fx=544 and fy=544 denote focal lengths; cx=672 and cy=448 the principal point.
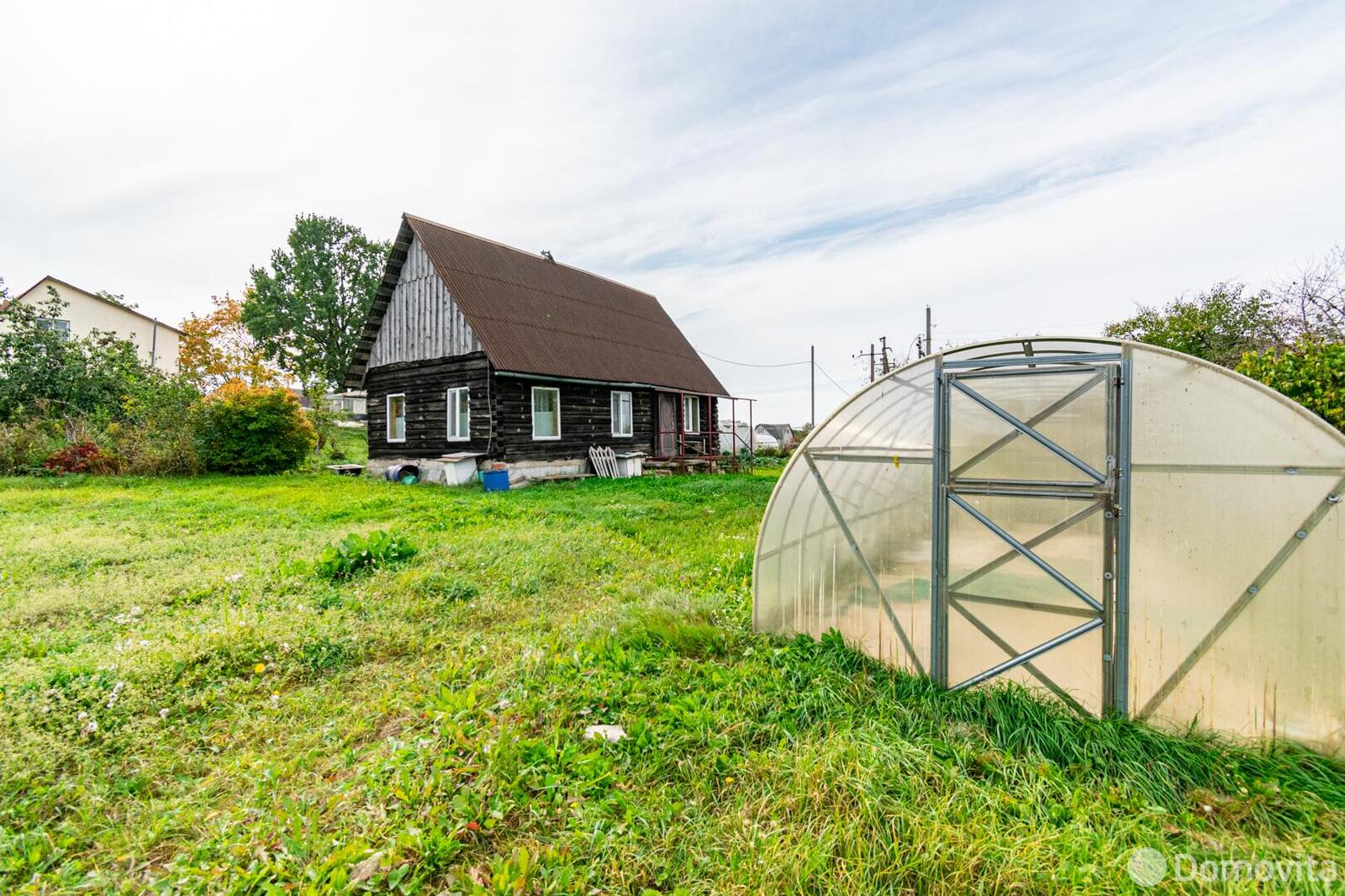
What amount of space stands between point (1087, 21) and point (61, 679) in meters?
10.6

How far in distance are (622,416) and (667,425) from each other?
241 cm

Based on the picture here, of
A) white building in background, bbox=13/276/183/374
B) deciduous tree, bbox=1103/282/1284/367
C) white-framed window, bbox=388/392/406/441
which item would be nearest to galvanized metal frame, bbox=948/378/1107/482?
white-framed window, bbox=388/392/406/441

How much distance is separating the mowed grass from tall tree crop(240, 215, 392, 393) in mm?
31756

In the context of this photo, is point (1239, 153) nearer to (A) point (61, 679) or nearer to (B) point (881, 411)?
(B) point (881, 411)

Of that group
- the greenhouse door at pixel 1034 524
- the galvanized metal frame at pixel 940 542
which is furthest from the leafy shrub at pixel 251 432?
the greenhouse door at pixel 1034 524

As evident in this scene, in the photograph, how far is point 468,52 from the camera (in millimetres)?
7320

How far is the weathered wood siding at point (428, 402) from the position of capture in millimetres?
14258

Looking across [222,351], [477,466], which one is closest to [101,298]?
[222,351]

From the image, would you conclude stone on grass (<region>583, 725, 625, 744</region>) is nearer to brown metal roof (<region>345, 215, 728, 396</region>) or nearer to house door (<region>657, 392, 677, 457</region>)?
brown metal roof (<region>345, 215, 728, 396</region>)

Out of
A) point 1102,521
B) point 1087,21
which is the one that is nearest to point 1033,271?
point 1087,21

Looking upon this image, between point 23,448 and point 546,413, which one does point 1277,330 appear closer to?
point 546,413

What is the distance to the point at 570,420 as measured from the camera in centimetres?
1605

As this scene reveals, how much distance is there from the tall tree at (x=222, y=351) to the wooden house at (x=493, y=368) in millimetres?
19241

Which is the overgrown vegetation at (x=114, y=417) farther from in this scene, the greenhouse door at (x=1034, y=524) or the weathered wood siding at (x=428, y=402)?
the greenhouse door at (x=1034, y=524)
